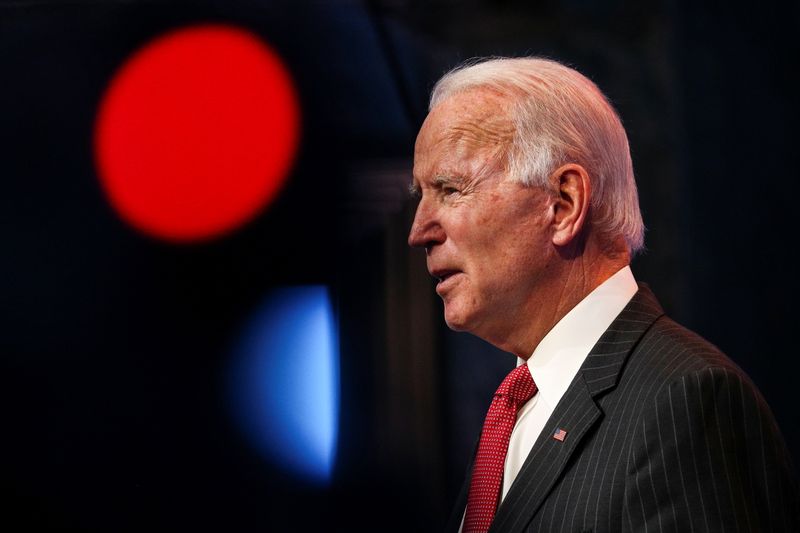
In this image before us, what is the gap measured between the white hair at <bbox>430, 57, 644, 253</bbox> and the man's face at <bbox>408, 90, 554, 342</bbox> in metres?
0.02

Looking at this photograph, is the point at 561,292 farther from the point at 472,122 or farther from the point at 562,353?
the point at 472,122

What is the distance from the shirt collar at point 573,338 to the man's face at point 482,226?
6 cm

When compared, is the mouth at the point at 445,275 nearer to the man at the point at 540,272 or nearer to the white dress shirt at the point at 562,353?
the man at the point at 540,272

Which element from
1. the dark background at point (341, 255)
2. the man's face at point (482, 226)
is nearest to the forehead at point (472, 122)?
the man's face at point (482, 226)

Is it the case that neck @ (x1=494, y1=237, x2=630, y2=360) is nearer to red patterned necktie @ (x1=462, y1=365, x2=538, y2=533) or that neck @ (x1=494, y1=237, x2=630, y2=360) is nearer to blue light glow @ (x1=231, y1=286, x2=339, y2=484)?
red patterned necktie @ (x1=462, y1=365, x2=538, y2=533)

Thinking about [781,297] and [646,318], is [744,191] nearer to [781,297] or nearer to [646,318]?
[781,297]

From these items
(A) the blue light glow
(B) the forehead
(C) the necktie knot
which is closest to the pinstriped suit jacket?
(C) the necktie knot

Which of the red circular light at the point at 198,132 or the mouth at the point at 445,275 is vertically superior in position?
the red circular light at the point at 198,132

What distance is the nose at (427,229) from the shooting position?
1374 mm

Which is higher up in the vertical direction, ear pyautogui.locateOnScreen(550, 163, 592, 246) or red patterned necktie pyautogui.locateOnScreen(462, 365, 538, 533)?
ear pyautogui.locateOnScreen(550, 163, 592, 246)

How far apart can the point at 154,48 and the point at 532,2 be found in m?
1.05

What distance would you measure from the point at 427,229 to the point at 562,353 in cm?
28

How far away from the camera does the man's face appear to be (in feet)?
4.34

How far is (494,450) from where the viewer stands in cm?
135
